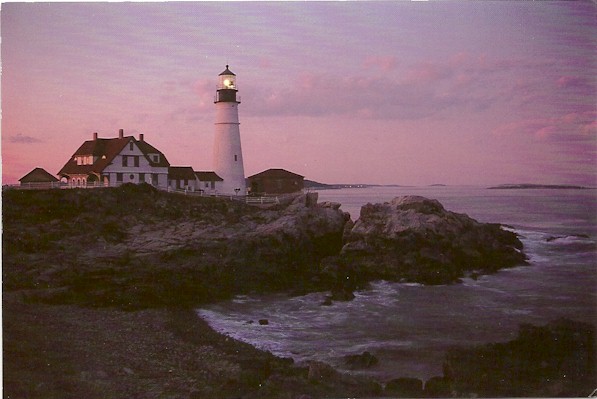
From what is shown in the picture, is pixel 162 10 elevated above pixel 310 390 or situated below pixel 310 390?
above

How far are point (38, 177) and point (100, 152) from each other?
622 millimetres

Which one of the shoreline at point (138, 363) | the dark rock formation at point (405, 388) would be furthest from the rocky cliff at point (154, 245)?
the dark rock formation at point (405, 388)

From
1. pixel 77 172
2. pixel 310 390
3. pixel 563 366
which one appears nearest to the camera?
pixel 310 390

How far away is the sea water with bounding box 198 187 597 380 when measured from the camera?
15.8ft

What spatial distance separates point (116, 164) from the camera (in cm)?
573

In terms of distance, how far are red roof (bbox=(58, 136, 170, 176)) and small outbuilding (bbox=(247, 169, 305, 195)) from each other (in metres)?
0.97

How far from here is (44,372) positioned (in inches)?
179

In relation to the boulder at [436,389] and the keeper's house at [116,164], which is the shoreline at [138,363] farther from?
the keeper's house at [116,164]

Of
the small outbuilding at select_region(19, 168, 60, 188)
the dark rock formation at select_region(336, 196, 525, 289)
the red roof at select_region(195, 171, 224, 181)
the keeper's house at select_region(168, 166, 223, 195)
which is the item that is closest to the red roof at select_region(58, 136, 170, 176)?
the small outbuilding at select_region(19, 168, 60, 188)

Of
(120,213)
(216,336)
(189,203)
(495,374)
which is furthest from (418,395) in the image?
(120,213)

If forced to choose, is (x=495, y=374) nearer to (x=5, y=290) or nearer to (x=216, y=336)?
(x=216, y=336)

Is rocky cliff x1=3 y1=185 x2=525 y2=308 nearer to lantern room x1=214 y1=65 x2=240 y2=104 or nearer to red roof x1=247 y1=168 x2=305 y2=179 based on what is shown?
red roof x1=247 y1=168 x2=305 y2=179

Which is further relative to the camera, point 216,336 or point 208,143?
point 208,143

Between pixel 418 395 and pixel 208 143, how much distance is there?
10.3 feet
